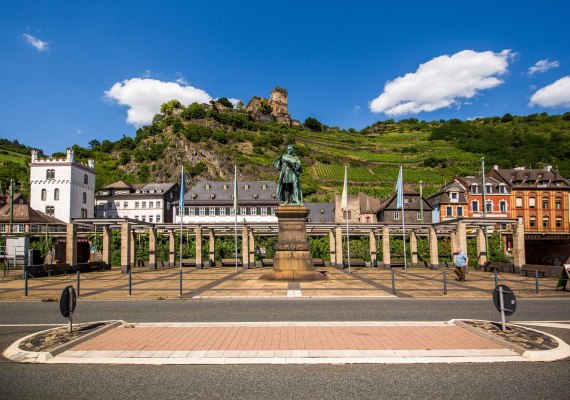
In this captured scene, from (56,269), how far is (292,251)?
16647 millimetres

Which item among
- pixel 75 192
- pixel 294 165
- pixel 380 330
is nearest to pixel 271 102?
pixel 75 192

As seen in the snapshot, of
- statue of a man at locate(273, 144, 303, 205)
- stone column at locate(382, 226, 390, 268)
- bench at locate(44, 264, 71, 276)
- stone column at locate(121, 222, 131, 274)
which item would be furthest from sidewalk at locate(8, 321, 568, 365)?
stone column at locate(382, 226, 390, 268)

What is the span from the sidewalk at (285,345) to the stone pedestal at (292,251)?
11339 mm

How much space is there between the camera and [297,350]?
7.35 m

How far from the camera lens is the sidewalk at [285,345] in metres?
6.90

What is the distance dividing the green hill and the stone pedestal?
68.4 m

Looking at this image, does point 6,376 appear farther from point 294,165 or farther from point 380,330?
point 294,165

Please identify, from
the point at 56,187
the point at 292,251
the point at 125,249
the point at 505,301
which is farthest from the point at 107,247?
the point at 56,187

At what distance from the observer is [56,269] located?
90.9 ft

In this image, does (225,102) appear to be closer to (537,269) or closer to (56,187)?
(56,187)

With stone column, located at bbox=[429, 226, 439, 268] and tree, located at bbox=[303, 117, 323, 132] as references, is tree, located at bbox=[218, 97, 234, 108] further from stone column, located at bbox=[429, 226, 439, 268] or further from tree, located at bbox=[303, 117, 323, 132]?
stone column, located at bbox=[429, 226, 439, 268]

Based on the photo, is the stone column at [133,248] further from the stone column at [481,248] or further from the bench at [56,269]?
the stone column at [481,248]

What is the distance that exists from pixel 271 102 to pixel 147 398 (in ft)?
658

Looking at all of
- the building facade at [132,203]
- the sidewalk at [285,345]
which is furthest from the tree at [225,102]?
the sidewalk at [285,345]
